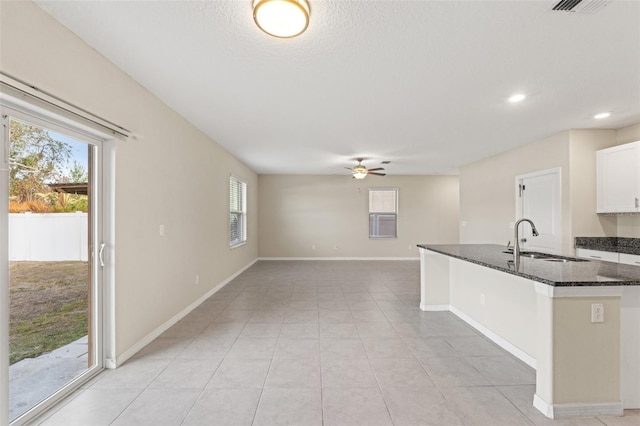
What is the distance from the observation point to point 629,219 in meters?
4.05

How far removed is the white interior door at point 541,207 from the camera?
171 inches

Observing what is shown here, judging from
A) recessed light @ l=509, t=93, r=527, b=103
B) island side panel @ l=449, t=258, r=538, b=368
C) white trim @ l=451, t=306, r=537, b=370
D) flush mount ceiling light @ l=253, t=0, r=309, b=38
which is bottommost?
white trim @ l=451, t=306, r=537, b=370

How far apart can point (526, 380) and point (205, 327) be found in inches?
126

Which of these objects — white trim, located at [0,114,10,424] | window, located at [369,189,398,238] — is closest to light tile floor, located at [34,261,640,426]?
white trim, located at [0,114,10,424]

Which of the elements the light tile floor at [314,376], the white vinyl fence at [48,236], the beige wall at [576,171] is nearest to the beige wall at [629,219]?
the beige wall at [576,171]

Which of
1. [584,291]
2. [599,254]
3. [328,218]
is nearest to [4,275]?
[584,291]

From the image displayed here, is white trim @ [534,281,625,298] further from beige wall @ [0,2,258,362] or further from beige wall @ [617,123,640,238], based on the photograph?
beige wall @ [0,2,258,362]

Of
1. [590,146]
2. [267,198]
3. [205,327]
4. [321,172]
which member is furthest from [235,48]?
[267,198]

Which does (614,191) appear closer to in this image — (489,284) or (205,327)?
(489,284)

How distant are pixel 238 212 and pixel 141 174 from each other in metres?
3.92

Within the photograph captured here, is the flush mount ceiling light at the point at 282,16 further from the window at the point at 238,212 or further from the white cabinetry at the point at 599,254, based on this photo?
the window at the point at 238,212

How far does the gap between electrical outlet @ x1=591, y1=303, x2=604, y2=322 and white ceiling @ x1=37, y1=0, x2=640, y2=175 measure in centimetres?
185

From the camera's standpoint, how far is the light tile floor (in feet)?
6.20

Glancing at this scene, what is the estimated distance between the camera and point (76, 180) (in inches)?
88.7
